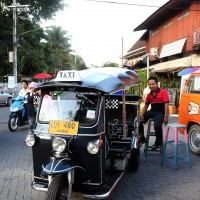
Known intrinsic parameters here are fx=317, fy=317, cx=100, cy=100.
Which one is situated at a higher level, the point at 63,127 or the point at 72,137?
the point at 63,127

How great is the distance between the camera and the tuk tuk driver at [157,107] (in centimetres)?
718

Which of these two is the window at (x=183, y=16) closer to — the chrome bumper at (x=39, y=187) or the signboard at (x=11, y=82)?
the signboard at (x=11, y=82)

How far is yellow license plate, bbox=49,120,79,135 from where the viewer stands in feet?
13.8

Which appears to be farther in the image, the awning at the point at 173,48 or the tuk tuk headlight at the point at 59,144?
the awning at the point at 173,48

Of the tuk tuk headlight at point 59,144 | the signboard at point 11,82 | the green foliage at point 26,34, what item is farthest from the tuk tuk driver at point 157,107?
the green foliage at point 26,34

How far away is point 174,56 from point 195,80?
1654 cm

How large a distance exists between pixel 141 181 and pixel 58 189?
2215 mm

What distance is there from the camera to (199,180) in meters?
5.69

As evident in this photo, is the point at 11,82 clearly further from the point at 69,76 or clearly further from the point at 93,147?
the point at 93,147

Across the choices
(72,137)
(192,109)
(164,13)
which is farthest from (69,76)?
(164,13)

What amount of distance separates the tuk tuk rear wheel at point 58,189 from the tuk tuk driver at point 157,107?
3.63 m

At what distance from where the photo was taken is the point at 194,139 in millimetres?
7676

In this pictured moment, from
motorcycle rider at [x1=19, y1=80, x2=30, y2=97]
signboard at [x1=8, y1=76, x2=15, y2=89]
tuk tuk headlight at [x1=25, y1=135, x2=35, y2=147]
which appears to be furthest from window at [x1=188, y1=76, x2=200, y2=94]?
signboard at [x1=8, y1=76, x2=15, y2=89]

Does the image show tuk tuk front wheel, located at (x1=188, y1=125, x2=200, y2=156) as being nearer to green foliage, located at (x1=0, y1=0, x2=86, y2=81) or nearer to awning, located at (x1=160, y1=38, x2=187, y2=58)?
awning, located at (x1=160, y1=38, x2=187, y2=58)
